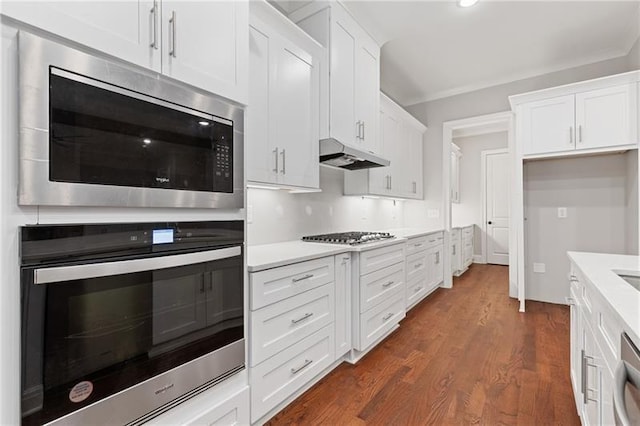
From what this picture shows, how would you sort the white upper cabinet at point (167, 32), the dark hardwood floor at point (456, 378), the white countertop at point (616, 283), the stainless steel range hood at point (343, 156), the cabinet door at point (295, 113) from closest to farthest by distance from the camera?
1. the white countertop at point (616, 283)
2. the white upper cabinet at point (167, 32)
3. the dark hardwood floor at point (456, 378)
4. the cabinet door at point (295, 113)
5. the stainless steel range hood at point (343, 156)

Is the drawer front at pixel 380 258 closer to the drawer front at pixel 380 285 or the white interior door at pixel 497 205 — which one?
the drawer front at pixel 380 285

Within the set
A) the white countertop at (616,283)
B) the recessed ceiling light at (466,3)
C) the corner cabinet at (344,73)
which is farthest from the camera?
the recessed ceiling light at (466,3)

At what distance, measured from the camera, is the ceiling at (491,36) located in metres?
2.73

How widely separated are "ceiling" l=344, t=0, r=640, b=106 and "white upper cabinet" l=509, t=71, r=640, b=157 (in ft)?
1.73

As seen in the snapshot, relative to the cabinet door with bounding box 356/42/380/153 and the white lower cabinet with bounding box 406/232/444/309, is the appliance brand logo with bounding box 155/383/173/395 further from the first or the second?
the white lower cabinet with bounding box 406/232/444/309

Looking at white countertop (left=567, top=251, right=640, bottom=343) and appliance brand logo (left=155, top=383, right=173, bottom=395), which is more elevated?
white countertop (left=567, top=251, right=640, bottom=343)

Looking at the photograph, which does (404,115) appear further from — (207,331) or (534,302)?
(207,331)

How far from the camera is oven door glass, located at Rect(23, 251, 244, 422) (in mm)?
865

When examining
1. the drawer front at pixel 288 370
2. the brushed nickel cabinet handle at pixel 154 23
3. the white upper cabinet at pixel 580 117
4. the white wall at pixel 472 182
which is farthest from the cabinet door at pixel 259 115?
the white wall at pixel 472 182

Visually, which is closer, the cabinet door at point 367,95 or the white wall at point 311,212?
the white wall at point 311,212

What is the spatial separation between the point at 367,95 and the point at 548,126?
2.09 meters

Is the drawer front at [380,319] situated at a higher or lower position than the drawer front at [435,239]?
lower

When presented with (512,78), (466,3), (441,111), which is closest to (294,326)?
(466,3)

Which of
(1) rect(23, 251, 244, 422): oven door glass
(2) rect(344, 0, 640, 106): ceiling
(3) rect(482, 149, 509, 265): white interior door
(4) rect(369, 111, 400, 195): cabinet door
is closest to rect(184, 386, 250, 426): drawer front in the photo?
(1) rect(23, 251, 244, 422): oven door glass
